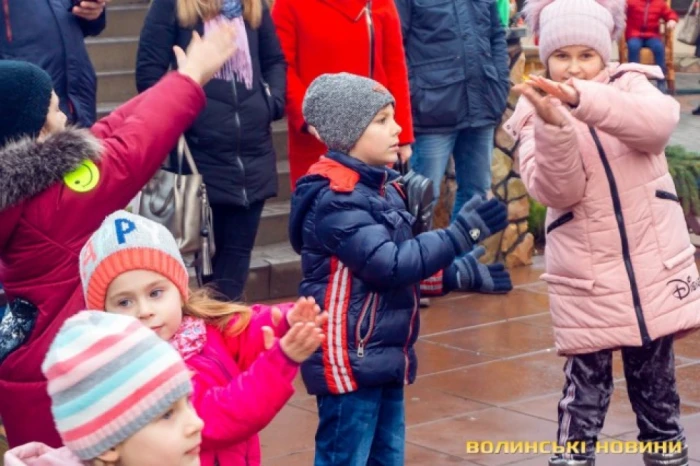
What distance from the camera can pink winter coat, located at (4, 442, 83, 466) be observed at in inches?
114

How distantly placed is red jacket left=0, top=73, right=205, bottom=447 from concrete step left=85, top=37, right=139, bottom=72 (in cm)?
613

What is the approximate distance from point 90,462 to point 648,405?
2.68 metres

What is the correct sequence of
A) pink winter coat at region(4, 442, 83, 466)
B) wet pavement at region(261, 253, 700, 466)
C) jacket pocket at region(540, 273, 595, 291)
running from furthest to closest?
wet pavement at region(261, 253, 700, 466) < jacket pocket at region(540, 273, 595, 291) < pink winter coat at region(4, 442, 83, 466)

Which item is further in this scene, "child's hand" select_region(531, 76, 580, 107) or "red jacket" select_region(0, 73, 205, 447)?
"child's hand" select_region(531, 76, 580, 107)

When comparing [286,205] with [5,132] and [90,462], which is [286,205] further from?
[90,462]

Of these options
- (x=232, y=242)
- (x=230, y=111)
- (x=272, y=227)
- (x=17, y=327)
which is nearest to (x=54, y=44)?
(x=230, y=111)

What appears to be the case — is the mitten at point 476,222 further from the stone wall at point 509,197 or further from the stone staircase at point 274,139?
the stone wall at point 509,197

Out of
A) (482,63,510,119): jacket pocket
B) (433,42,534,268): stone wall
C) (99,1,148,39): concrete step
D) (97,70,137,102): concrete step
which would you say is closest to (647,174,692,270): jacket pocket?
(482,63,510,119): jacket pocket

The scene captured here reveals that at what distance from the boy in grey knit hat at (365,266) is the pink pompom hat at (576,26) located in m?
0.68

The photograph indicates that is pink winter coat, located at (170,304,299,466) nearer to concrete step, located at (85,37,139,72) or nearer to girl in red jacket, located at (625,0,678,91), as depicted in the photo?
concrete step, located at (85,37,139,72)

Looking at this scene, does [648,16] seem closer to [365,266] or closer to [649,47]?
[649,47]

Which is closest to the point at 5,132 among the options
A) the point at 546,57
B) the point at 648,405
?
the point at 546,57

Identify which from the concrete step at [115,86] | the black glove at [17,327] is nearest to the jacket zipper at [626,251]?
the black glove at [17,327]

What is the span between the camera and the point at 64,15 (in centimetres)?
623
